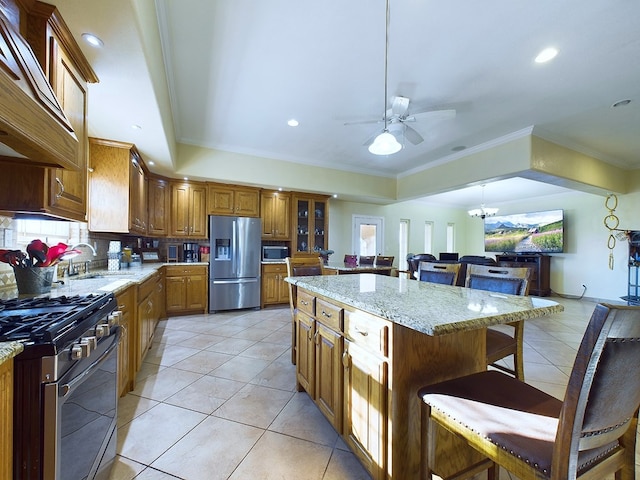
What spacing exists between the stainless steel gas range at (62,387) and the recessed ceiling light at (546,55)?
354 cm

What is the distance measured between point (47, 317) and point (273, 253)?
13.4 feet

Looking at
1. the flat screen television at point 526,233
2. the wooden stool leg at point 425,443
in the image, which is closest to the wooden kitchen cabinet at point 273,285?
the wooden stool leg at point 425,443

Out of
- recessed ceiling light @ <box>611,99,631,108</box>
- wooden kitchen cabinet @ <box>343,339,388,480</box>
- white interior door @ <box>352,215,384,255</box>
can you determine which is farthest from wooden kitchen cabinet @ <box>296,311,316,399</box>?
white interior door @ <box>352,215,384,255</box>

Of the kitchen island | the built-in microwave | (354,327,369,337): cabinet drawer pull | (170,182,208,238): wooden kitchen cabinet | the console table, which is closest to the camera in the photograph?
the kitchen island

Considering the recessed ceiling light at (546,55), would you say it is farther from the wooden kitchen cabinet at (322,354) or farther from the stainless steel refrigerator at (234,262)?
the stainless steel refrigerator at (234,262)

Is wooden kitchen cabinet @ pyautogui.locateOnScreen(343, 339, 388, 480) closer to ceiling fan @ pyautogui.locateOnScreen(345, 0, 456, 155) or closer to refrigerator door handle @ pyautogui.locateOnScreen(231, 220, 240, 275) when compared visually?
ceiling fan @ pyautogui.locateOnScreen(345, 0, 456, 155)

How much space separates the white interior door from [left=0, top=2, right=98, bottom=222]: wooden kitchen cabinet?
549 centimetres

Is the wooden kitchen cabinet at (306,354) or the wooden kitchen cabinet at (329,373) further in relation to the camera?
the wooden kitchen cabinet at (306,354)

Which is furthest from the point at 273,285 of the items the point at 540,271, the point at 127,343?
the point at 540,271

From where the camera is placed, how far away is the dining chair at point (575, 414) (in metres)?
0.64

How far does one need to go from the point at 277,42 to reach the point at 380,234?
553 centimetres

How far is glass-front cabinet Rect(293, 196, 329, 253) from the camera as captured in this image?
5.27 meters

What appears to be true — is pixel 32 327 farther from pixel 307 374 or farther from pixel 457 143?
pixel 457 143

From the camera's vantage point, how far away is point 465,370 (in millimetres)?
1241
